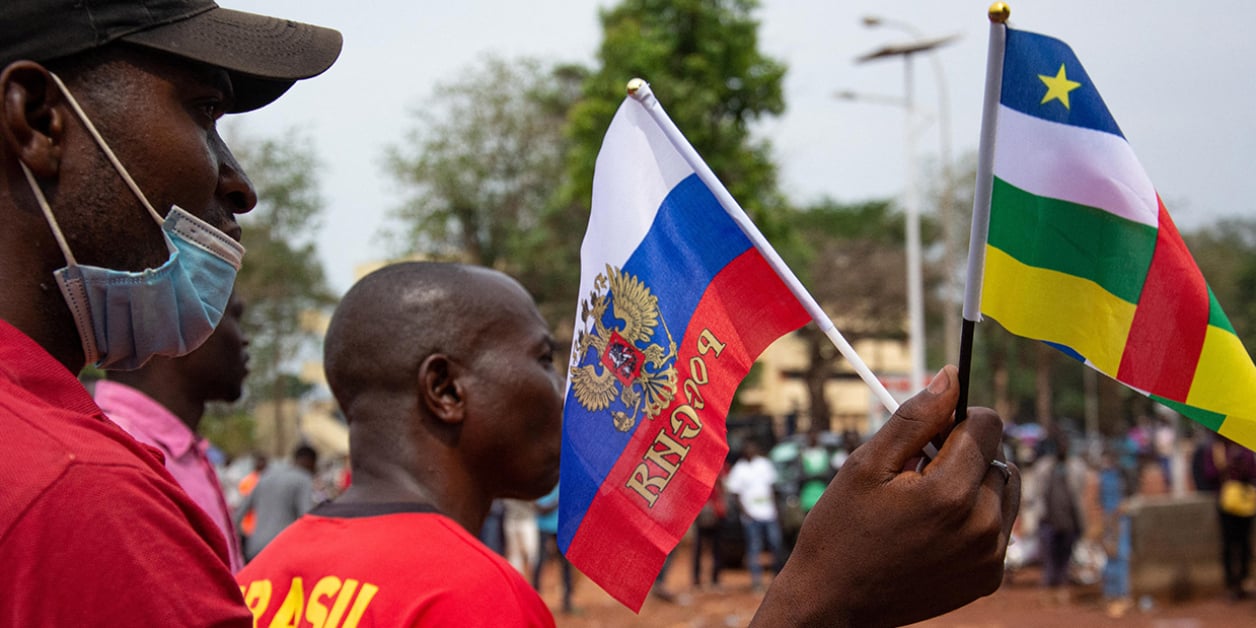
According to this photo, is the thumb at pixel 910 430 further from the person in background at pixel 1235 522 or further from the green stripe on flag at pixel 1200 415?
the person in background at pixel 1235 522

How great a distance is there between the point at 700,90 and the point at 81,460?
18106 millimetres

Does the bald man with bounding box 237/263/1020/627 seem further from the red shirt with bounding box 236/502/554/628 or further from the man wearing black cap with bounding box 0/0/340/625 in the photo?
the man wearing black cap with bounding box 0/0/340/625

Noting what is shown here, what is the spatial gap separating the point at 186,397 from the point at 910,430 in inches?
129

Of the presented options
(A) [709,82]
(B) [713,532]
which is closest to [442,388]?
(B) [713,532]

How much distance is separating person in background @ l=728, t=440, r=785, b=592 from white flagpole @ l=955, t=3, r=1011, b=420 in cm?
1344

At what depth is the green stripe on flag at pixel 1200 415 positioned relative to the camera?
193 centimetres

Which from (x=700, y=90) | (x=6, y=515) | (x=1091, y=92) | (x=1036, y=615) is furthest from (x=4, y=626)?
(x=700, y=90)

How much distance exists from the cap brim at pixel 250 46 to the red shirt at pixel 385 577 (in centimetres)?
83

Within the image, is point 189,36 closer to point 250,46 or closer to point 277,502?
point 250,46

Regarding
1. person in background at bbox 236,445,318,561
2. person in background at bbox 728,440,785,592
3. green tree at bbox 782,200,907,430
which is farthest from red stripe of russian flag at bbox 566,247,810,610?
green tree at bbox 782,200,907,430

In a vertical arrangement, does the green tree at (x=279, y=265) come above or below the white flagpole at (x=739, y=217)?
below

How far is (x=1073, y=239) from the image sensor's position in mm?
1905

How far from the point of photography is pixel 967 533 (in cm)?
154

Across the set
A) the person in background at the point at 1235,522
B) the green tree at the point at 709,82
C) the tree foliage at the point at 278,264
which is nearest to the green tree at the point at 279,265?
the tree foliage at the point at 278,264
